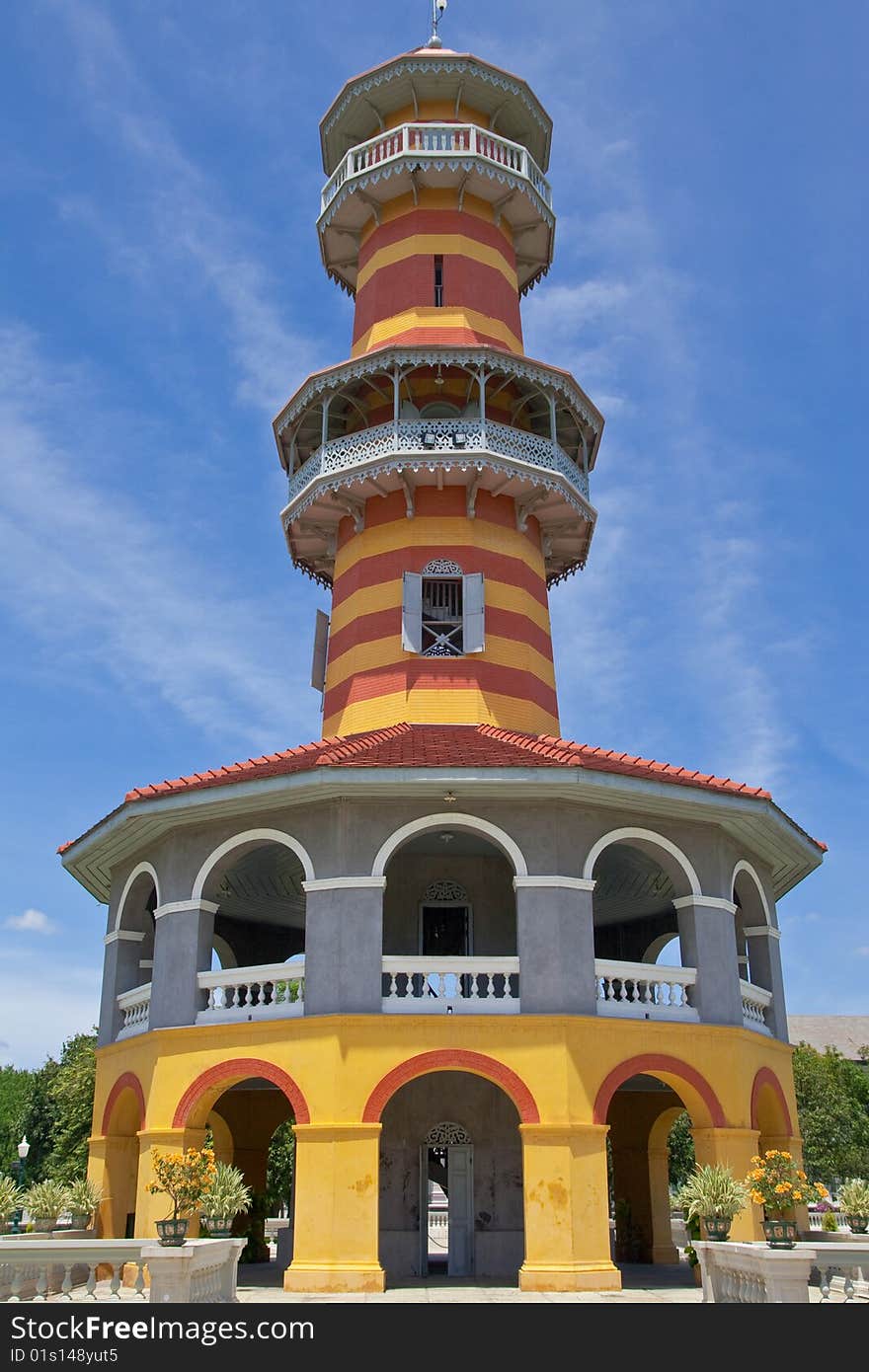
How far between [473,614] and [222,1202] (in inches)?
487

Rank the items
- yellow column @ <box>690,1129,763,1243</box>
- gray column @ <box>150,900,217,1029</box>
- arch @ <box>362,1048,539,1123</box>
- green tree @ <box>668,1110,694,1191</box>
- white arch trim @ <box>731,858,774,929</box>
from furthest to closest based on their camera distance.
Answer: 1. green tree @ <box>668,1110,694,1191</box>
2. white arch trim @ <box>731,858,774,929</box>
3. gray column @ <box>150,900,217,1029</box>
4. yellow column @ <box>690,1129,763,1243</box>
5. arch @ <box>362,1048,539,1123</box>

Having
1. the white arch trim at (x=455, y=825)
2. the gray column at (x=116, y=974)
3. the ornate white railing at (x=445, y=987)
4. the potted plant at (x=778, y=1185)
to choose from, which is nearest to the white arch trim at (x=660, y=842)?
the white arch trim at (x=455, y=825)

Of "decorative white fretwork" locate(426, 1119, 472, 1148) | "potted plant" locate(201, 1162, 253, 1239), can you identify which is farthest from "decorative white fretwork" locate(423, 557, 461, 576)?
"potted plant" locate(201, 1162, 253, 1239)

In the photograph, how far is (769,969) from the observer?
914 inches

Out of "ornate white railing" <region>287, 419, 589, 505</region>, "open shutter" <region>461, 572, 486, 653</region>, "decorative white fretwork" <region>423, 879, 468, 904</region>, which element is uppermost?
"ornate white railing" <region>287, 419, 589, 505</region>

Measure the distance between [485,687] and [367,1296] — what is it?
11.6 meters

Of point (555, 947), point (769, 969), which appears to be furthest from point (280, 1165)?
point (555, 947)

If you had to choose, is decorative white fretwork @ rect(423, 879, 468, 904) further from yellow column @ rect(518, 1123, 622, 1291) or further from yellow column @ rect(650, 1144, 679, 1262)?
yellow column @ rect(650, 1144, 679, 1262)

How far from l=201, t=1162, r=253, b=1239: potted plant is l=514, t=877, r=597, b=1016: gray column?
5.08 m

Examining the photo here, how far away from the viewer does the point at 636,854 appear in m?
23.5

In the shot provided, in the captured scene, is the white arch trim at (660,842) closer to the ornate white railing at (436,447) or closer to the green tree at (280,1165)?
the ornate white railing at (436,447)

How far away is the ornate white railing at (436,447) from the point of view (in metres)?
25.1

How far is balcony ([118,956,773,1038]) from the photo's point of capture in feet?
62.9
